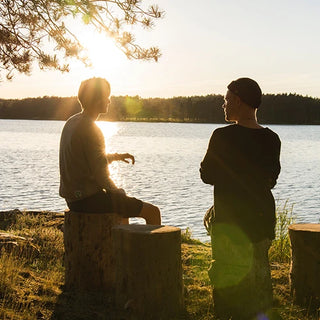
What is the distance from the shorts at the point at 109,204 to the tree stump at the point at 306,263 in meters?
1.50

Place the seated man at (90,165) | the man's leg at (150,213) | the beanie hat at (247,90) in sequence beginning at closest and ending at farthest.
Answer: the beanie hat at (247,90)
the seated man at (90,165)
the man's leg at (150,213)

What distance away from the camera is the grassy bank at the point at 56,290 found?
4.20 m

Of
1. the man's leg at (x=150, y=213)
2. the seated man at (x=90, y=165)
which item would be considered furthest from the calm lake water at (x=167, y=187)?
the seated man at (x=90, y=165)

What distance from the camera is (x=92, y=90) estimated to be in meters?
4.67

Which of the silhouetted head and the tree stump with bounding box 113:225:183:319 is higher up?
the silhouetted head

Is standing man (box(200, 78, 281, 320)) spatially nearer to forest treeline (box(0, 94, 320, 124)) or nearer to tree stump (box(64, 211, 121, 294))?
tree stump (box(64, 211, 121, 294))

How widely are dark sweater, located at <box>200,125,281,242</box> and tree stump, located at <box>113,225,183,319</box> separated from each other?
1.78ft

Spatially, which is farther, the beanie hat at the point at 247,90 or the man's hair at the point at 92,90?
the man's hair at the point at 92,90

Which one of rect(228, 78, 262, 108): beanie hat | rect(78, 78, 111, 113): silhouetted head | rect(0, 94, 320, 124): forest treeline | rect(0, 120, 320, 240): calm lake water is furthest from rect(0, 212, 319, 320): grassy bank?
rect(0, 94, 320, 124): forest treeline

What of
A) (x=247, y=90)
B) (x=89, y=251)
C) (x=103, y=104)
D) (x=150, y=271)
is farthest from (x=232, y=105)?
(x=89, y=251)

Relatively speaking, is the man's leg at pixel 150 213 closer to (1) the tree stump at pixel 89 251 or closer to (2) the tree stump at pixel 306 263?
(1) the tree stump at pixel 89 251

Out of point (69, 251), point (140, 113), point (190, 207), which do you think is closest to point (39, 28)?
point (69, 251)

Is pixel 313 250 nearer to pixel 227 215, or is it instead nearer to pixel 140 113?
pixel 227 215

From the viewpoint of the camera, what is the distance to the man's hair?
4.67 meters
